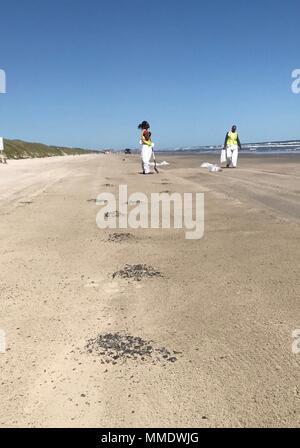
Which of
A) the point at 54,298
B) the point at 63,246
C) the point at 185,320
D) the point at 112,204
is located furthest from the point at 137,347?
the point at 112,204

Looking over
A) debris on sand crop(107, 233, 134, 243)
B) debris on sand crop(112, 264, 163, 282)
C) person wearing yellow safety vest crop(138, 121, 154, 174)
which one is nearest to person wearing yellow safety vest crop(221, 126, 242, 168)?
person wearing yellow safety vest crop(138, 121, 154, 174)

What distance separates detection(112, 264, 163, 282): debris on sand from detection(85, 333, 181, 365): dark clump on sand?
4.29 ft

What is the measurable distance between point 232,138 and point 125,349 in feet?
66.4

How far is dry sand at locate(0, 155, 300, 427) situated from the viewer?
2.44 meters

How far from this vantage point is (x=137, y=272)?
4.75 meters

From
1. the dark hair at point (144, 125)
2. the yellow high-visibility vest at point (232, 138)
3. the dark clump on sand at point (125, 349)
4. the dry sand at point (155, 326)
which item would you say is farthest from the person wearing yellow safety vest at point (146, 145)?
the dark clump on sand at point (125, 349)

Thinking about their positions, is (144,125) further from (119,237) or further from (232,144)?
(119,237)

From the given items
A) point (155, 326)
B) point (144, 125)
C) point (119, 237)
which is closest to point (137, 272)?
point (155, 326)

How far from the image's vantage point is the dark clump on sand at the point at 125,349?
2949 mm

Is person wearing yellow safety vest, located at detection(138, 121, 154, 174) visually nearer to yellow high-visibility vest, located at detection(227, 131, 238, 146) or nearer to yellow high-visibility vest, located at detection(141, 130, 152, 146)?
yellow high-visibility vest, located at detection(141, 130, 152, 146)

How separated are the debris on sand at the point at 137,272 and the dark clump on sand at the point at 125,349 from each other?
4.29 ft

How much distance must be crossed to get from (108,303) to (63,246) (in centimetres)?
212
